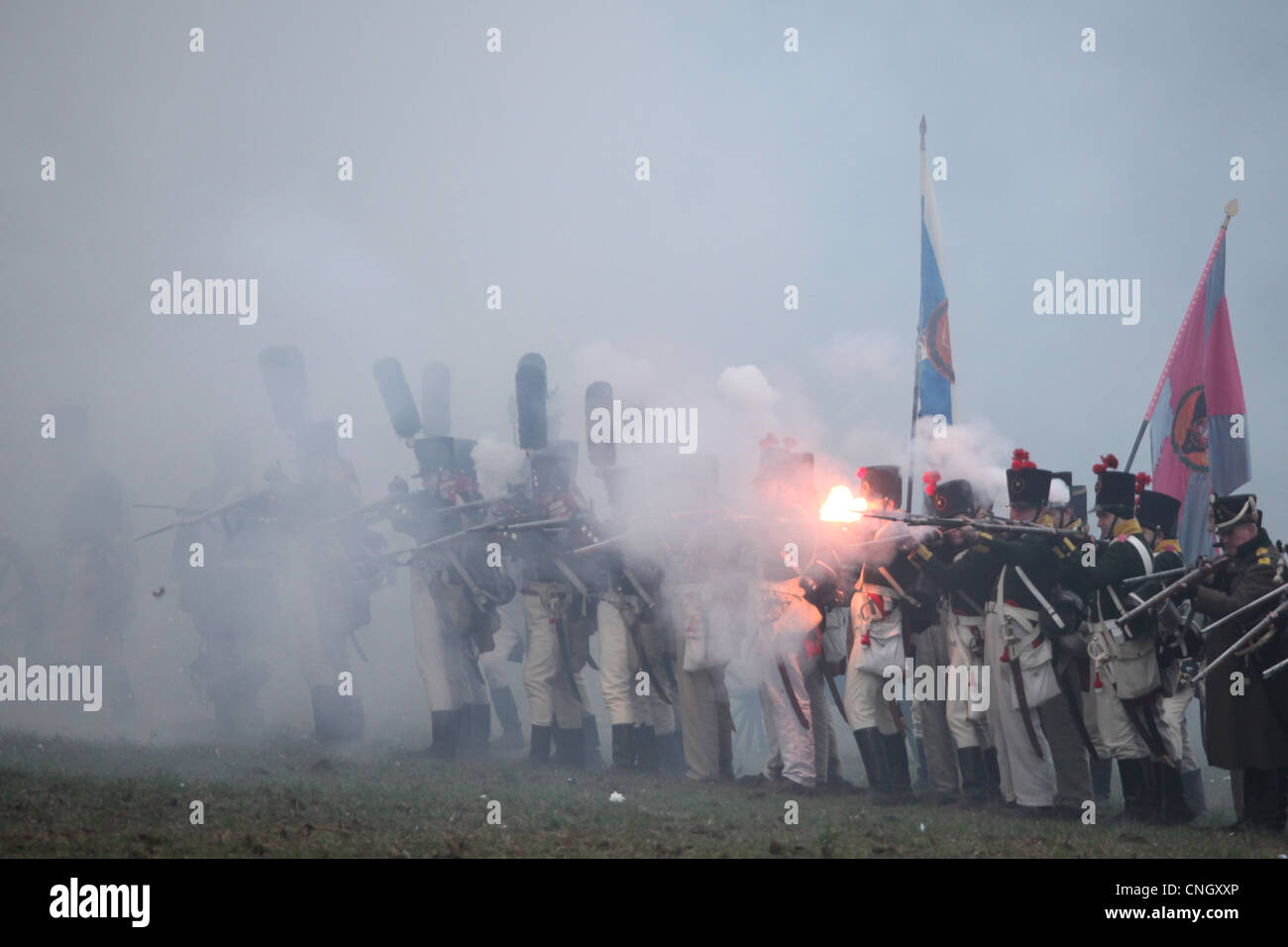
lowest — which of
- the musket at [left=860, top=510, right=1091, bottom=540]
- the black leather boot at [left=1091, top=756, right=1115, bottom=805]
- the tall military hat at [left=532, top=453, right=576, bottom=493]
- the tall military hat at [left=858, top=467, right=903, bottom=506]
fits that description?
the black leather boot at [left=1091, top=756, right=1115, bottom=805]

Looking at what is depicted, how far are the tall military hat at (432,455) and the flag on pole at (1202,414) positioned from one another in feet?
24.6

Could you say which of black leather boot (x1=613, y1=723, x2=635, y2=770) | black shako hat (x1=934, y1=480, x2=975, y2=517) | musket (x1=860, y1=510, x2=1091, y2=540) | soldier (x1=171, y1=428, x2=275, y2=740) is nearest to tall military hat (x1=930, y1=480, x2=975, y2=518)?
black shako hat (x1=934, y1=480, x2=975, y2=517)

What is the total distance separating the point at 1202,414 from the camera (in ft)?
42.9

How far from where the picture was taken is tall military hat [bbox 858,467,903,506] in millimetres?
10500

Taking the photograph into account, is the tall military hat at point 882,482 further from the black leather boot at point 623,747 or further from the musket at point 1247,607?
the black leather boot at point 623,747

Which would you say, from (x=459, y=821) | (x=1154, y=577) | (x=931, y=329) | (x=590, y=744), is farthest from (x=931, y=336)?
(x=459, y=821)

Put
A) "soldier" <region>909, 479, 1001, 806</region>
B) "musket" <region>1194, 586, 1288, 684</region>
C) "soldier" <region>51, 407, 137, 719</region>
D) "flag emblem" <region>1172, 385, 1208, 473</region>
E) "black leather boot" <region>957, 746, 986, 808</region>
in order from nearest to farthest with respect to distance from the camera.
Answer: "musket" <region>1194, 586, 1288, 684</region> → "soldier" <region>909, 479, 1001, 806</region> → "black leather boot" <region>957, 746, 986, 808</region> → "flag emblem" <region>1172, 385, 1208, 473</region> → "soldier" <region>51, 407, 137, 719</region>

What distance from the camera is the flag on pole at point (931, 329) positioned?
41.4 feet

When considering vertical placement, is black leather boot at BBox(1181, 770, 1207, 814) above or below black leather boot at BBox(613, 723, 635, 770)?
below

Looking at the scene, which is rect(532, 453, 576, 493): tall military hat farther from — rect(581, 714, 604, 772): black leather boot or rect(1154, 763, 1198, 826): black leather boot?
rect(1154, 763, 1198, 826): black leather boot

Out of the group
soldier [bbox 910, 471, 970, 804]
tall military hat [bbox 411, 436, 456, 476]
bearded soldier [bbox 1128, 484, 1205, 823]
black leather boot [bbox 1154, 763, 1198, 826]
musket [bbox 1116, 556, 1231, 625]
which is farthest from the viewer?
tall military hat [bbox 411, 436, 456, 476]

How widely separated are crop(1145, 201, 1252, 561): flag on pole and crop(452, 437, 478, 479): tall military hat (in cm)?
736

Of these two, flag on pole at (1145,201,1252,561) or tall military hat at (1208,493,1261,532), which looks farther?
flag on pole at (1145,201,1252,561)
